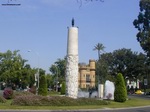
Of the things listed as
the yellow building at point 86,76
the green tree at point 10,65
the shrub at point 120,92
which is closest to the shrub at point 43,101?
the shrub at point 120,92

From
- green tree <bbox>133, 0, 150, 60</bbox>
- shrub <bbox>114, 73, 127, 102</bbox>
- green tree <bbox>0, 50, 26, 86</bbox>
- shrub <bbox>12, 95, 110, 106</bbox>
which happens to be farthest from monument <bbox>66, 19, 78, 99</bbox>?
green tree <bbox>0, 50, 26, 86</bbox>

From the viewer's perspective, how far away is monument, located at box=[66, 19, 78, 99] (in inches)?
1464

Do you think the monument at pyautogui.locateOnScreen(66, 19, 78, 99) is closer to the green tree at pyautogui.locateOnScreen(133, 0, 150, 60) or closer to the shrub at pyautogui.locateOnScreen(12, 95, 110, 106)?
the shrub at pyautogui.locateOnScreen(12, 95, 110, 106)

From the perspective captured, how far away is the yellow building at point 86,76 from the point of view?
14712cm

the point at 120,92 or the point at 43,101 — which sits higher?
the point at 120,92

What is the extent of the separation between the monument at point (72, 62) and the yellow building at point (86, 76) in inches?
4275

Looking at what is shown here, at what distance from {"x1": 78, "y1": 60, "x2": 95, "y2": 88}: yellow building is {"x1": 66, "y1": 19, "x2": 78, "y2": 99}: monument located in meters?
109

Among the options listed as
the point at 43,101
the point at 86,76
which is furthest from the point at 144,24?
the point at 86,76

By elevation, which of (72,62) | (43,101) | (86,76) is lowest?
(43,101)

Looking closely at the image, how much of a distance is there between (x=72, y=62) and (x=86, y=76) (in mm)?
111499

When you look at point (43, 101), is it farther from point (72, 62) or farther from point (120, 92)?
point (120, 92)

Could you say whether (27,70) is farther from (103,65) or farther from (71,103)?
(71,103)

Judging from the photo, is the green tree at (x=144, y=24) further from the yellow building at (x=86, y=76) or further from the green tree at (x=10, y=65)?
the yellow building at (x=86, y=76)

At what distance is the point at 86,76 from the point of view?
149 metres
